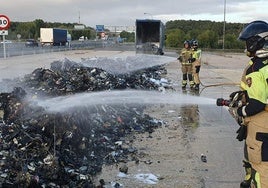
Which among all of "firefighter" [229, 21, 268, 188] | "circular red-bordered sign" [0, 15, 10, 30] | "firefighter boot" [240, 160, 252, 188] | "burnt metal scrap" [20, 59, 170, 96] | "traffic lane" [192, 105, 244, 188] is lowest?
"traffic lane" [192, 105, 244, 188]

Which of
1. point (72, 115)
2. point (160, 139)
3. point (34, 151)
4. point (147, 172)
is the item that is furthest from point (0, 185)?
point (160, 139)

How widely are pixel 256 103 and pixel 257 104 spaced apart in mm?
12

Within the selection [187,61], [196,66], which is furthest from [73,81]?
[187,61]

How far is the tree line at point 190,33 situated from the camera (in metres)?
62.2

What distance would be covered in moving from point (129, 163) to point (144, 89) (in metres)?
7.38

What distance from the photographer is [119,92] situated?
11.3 meters

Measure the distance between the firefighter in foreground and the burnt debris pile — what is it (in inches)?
89.2

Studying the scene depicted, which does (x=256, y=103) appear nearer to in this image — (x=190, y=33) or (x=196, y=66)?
(x=196, y=66)

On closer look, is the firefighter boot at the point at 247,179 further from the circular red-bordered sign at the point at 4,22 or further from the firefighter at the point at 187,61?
the circular red-bordered sign at the point at 4,22

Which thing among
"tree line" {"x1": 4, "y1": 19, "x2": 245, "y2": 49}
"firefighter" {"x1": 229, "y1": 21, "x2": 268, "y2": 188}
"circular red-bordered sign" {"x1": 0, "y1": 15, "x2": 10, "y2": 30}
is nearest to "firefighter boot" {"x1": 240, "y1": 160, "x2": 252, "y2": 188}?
"firefighter" {"x1": 229, "y1": 21, "x2": 268, "y2": 188}

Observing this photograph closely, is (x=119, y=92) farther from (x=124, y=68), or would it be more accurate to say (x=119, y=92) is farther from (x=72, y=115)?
(x=124, y=68)

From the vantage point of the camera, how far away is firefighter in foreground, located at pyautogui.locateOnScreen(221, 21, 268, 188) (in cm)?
345

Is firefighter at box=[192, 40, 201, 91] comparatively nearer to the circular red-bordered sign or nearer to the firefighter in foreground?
the firefighter in foreground

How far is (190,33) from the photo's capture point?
6706 cm
